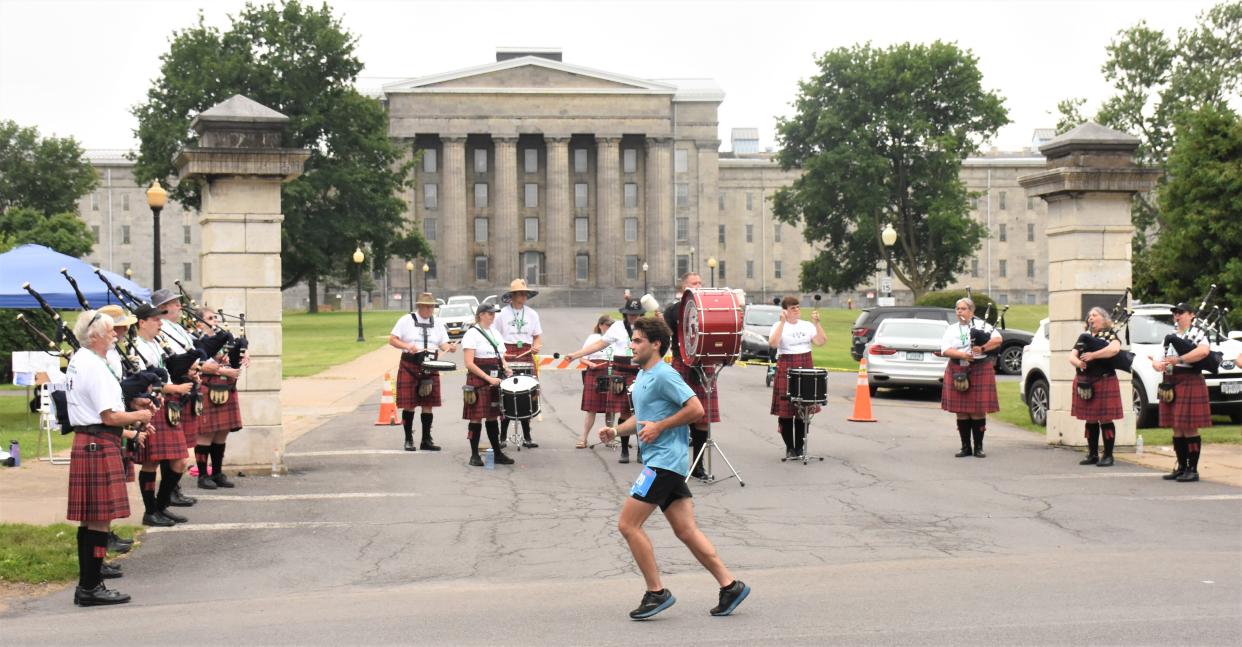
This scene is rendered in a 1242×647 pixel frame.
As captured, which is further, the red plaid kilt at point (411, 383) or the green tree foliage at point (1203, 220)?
the green tree foliage at point (1203, 220)

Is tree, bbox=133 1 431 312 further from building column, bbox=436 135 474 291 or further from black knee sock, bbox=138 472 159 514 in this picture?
black knee sock, bbox=138 472 159 514

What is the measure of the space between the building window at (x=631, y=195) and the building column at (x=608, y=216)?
2.01 m

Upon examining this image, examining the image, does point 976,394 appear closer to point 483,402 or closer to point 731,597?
point 483,402

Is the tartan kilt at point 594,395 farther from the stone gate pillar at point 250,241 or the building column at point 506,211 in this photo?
the building column at point 506,211

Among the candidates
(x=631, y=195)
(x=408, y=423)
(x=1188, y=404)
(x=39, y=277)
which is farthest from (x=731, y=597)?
(x=631, y=195)

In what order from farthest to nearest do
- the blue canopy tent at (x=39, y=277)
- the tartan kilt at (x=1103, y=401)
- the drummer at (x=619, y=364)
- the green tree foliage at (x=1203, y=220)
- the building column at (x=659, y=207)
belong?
the building column at (x=659, y=207)
the green tree foliage at (x=1203, y=220)
the blue canopy tent at (x=39, y=277)
the drummer at (x=619, y=364)
the tartan kilt at (x=1103, y=401)

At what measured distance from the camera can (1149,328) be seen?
20.6 metres

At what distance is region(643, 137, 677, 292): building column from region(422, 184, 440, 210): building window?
18.0 meters

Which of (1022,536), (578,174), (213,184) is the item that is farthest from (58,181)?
(1022,536)

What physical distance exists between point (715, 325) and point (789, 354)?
3017mm

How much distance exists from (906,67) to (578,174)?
5165 cm

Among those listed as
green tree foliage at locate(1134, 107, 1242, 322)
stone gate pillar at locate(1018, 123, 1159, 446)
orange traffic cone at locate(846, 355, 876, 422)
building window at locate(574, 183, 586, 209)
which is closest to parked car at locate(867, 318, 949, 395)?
orange traffic cone at locate(846, 355, 876, 422)

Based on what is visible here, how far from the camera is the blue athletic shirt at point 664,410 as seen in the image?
8.23 metres

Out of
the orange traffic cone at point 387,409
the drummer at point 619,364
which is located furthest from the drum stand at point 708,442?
the orange traffic cone at point 387,409
